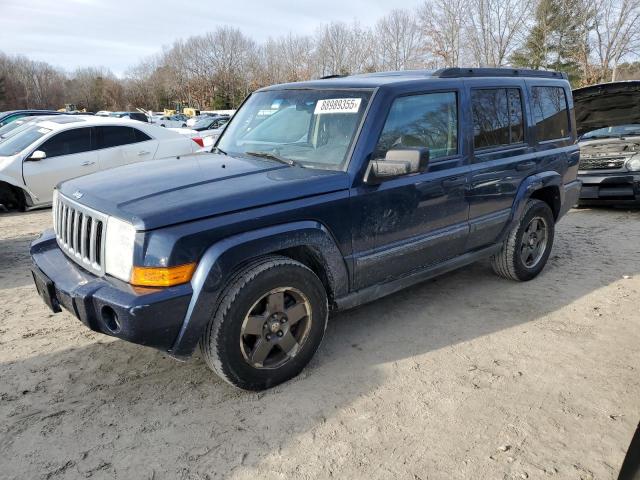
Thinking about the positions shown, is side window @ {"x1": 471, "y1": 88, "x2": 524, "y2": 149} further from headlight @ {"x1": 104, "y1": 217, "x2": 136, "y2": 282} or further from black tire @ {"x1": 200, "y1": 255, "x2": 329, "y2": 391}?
headlight @ {"x1": 104, "y1": 217, "x2": 136, "y2": 282}

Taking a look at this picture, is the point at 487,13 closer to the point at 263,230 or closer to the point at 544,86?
the point at 544,86

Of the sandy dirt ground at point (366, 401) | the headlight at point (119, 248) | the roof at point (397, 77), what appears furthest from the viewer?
the roof at point (397, 77)

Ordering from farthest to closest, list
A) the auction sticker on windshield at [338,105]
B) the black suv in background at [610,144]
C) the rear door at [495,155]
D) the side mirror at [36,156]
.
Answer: the side mirror at [36,156], the black suv in background at [610,144], the rear door at [495,155], the auction sticker on windshield at [338,105]

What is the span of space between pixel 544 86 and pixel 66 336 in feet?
15.8

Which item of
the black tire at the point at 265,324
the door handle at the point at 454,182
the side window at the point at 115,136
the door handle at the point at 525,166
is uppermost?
the side window at the point at 115,136

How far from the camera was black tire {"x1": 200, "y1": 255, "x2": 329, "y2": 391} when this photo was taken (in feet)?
9.09

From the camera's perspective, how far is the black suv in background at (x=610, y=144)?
7578mm

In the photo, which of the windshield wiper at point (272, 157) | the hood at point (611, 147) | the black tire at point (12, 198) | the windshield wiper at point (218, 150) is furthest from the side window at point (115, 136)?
the hood at point (611, 147)

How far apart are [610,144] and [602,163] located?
1.77 feet

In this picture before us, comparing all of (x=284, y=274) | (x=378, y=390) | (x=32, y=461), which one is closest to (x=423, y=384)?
(x=378, y=390)

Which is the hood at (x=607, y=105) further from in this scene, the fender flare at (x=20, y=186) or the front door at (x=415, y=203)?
the fender flare at (x=20, y=186)

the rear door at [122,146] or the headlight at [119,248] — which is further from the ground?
the rear door at [122,146]

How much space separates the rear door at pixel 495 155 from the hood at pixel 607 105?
15.0ft

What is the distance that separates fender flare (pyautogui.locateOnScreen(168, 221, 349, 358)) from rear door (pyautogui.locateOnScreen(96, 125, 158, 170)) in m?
6.48
